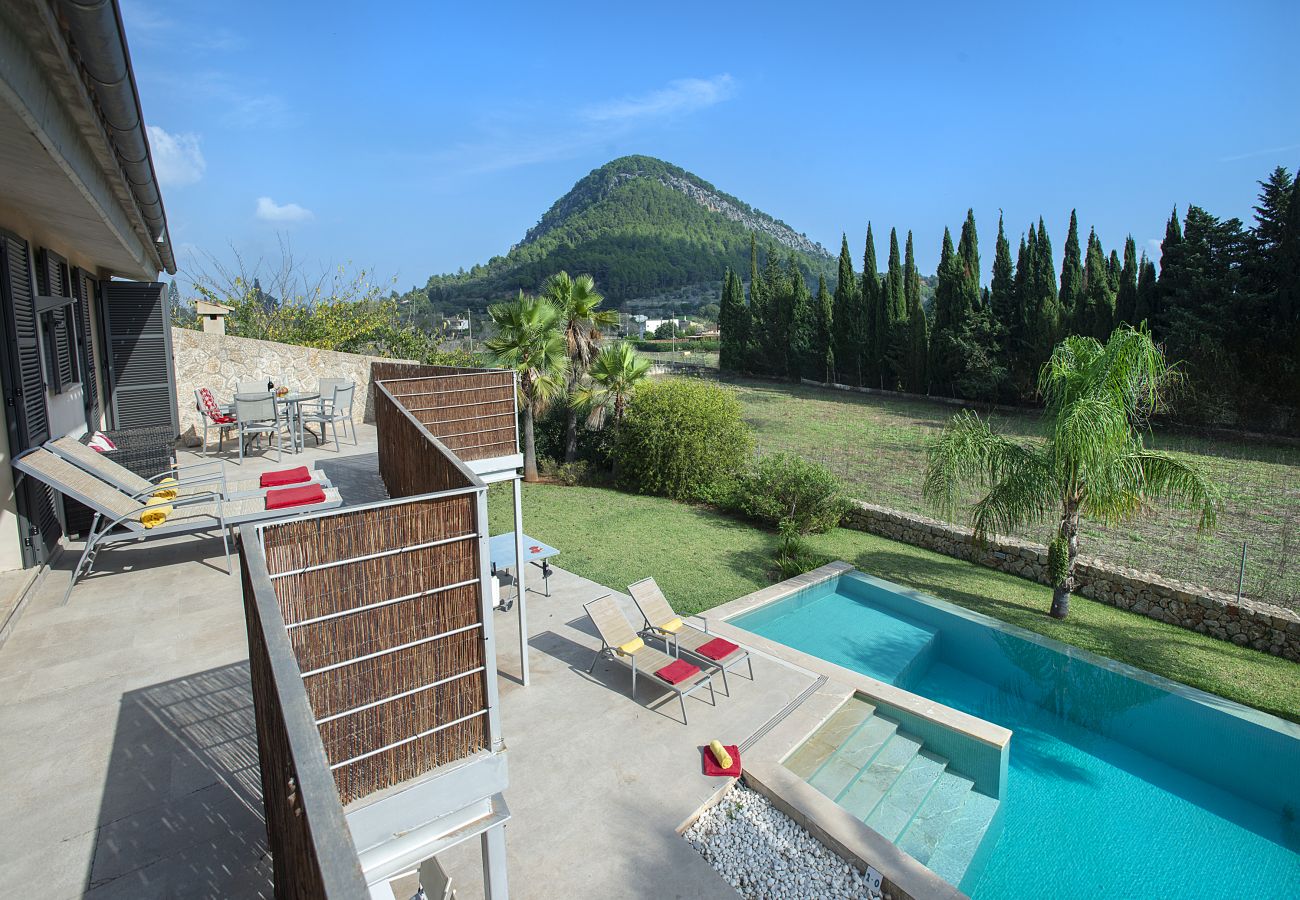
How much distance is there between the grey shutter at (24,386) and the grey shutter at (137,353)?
16.1 ft

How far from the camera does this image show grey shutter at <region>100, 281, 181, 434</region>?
35.9 feet

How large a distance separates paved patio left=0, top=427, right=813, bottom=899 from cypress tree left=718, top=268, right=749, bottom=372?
4040cm

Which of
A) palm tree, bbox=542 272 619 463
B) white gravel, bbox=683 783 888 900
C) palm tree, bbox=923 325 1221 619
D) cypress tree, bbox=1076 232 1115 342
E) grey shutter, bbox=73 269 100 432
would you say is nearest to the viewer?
white gravel, bbox=683 783 888 900

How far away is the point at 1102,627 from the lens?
8.11 m

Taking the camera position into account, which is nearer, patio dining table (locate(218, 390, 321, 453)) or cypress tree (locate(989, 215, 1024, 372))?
patio dining table (locate(218, 390, 321, 453))

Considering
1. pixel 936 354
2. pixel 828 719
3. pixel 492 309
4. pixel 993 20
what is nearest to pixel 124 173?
pixel 828 719

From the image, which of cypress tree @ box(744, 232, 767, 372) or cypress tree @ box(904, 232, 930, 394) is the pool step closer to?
cypress tree @ box(904, 232, 930, 394)

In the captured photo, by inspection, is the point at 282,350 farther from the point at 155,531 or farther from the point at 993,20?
the point at 993,20

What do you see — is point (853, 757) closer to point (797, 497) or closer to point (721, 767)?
point (721, 767)

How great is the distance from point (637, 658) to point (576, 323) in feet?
36.4

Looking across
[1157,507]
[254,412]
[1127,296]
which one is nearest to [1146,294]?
[1127,296]

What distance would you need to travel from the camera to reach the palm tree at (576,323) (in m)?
15.5

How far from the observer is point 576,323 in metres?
15.8

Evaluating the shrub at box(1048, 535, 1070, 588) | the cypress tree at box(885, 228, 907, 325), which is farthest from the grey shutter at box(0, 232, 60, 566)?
the cypress tree at box(885, 228, 907, 325)
